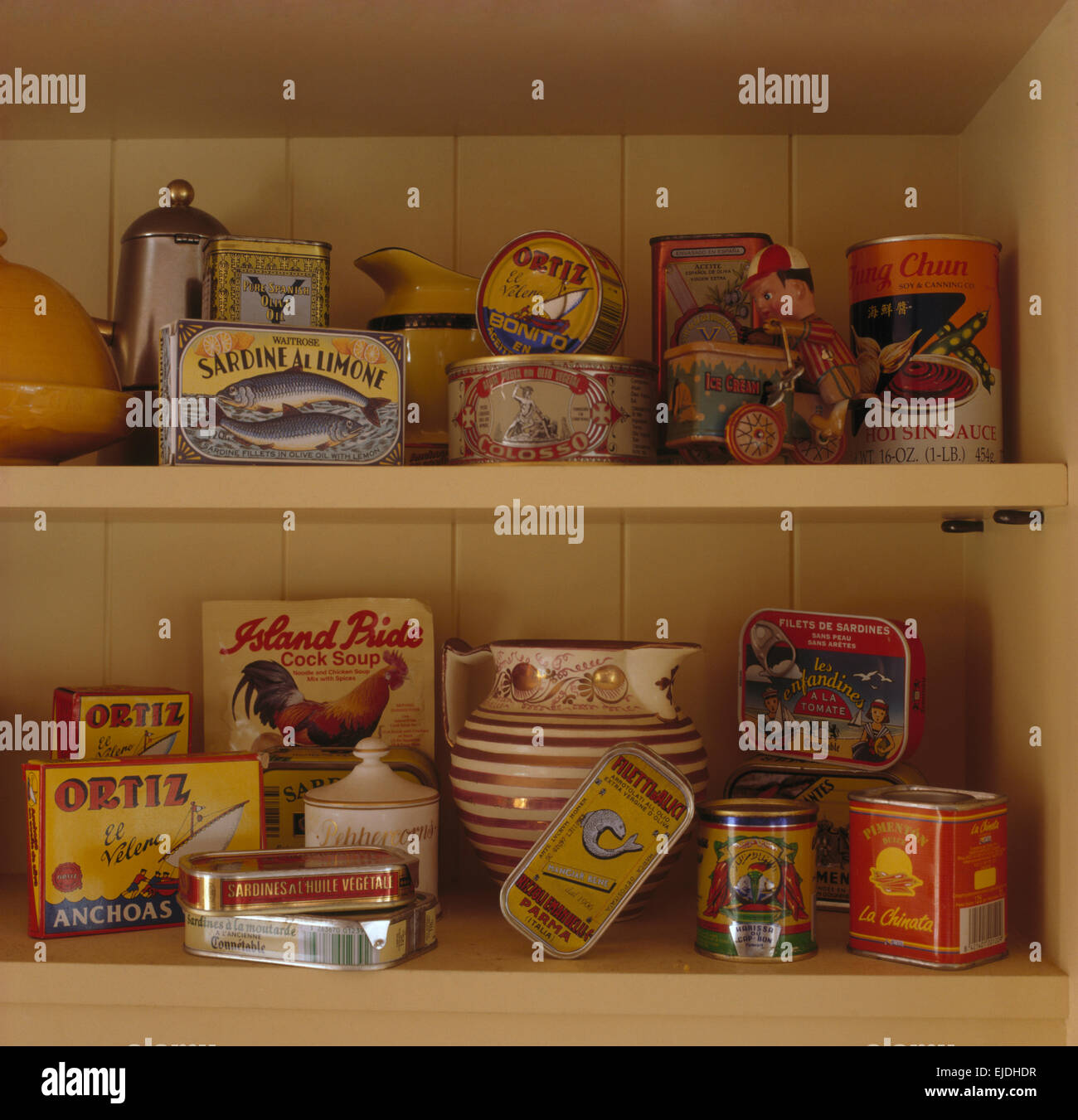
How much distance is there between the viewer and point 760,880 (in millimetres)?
857

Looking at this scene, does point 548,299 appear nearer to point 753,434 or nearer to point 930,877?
point 753,434

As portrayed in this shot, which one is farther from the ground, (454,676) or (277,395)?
(277,395)

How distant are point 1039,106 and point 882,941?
66 cm

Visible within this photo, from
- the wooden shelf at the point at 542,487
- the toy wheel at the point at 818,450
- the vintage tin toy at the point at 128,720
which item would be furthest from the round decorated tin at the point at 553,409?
the vintage tin toy at the point at 128,720

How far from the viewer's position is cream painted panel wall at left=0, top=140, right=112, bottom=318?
1.16 m

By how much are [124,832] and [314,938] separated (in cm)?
19

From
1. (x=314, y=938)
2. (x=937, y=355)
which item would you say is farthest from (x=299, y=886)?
(x=937, y=355)

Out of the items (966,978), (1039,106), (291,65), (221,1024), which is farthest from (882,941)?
(291,65)

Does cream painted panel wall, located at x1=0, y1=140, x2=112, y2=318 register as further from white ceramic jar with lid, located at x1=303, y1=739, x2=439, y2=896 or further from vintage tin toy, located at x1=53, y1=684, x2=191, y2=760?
white ceramic jar with lid, located at x1=303, y1=739, x2=439, y2=896

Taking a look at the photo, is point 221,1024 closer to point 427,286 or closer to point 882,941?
point 882,941

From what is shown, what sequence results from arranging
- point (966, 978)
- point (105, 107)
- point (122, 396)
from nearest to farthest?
point (966, 978)
point (122, 396)
point (105, 107)

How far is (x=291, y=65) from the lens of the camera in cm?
97

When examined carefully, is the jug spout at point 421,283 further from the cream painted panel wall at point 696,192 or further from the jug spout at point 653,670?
the jug spout at point 653,670

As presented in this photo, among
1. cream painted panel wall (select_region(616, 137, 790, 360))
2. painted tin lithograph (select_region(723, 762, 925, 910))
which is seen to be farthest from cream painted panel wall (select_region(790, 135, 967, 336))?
painted tin lithograph (select_region(723, 762, 925, 910))
